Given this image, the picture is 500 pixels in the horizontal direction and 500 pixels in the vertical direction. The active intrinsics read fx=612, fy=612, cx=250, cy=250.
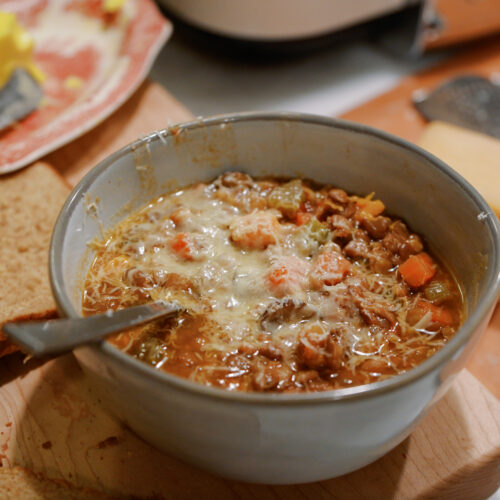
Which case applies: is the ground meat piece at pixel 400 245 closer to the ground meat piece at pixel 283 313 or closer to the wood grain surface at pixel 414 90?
the ground meat piece at pixel 283 313

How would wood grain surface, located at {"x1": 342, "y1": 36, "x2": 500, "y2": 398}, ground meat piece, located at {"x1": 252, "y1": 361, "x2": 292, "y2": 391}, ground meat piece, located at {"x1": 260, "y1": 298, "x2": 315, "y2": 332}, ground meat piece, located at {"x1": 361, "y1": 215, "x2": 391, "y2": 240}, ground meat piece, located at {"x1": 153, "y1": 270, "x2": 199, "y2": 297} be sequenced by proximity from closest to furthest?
ground meat piece, located at {"x1": 252, "y1": 361, "x2": 292, "y2": 391}, ground meat piece, located at {"x1": 260, "y1": 298, "x2": 315, "y2": 332}, ground meat piece, located at {"x1": 153, "y1": 270, "x2": 199, "y2": 297}, ground meat piece, located at {"x1": 361, "y1": 215, "x2": 391, "y2": 240}, wood grain surface, located at {"x1": 342, "y1": 36, "x2": 500, "y2": 398}

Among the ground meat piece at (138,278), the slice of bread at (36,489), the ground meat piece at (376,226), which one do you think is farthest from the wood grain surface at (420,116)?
the slice of bread at (36,489)

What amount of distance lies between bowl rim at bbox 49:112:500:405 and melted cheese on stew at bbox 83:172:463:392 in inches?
10.3

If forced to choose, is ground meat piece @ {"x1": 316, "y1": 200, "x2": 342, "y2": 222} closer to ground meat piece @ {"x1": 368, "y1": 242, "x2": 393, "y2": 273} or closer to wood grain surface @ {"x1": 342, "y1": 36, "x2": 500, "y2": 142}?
ground meat piece @ {"x1": 368, "y1": 242, "x2": 393, "y2": 273}

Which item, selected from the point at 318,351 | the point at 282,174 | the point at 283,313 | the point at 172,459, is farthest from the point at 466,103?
the point at 172,459

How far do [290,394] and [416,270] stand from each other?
86cm

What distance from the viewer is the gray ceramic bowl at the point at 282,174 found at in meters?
1.31

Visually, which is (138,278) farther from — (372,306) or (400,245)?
(400,245)

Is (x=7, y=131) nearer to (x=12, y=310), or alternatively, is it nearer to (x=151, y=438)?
(x=12, y=310)

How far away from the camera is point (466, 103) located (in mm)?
3600

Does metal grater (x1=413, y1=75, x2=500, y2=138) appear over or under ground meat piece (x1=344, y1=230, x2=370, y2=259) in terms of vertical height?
under

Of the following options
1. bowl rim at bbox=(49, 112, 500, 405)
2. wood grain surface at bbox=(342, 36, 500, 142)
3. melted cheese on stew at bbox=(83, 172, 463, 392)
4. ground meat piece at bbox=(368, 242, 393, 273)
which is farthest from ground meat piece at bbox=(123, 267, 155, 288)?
wood grain surface at bbox=(342, 36, 500, 142)

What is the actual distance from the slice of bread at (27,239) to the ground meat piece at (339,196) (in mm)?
1076

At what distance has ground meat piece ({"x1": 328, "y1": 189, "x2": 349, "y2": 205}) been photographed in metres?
2.24
